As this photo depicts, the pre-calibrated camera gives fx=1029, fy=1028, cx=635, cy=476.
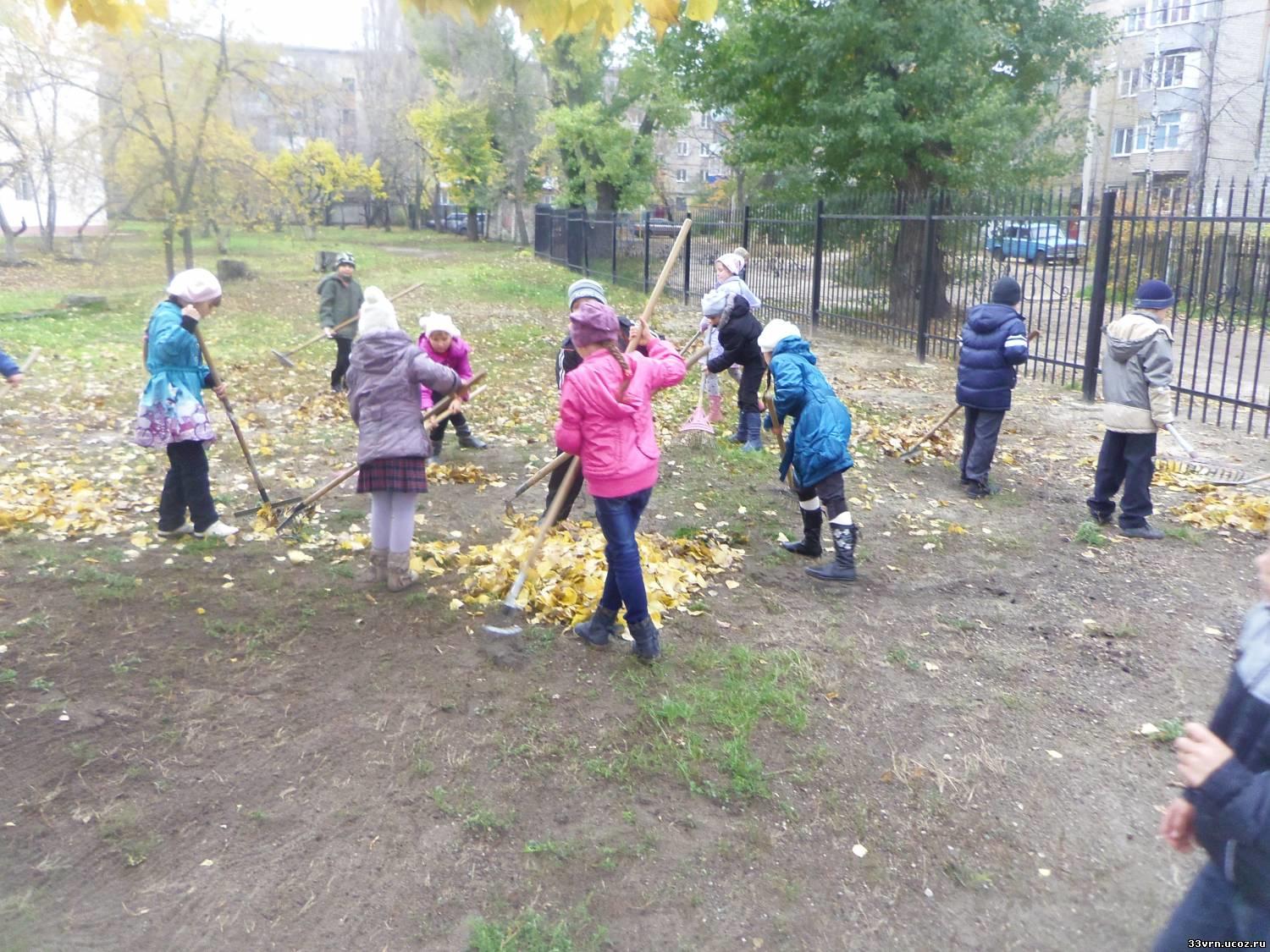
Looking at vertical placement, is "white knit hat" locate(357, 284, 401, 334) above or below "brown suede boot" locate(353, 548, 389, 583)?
above

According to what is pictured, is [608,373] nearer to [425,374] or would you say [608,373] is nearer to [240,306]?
[425,374]

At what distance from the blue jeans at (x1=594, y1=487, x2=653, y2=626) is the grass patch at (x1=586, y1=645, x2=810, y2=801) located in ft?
1.06

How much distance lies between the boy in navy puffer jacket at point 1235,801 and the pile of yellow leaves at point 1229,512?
5.64 metres

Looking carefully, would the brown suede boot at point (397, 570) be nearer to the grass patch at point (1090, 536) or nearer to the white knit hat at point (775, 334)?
the white knit hat at point (775, 334)

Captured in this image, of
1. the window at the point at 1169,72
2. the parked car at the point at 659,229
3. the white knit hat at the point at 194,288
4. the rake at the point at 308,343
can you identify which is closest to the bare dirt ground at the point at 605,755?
the white knit hat at the point at 194,288

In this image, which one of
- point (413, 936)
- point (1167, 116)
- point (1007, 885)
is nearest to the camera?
point (413, 936)

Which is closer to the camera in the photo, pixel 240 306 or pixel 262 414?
pixel 262 414

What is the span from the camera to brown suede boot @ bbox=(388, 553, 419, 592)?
5760 mm

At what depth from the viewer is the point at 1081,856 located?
3611mm

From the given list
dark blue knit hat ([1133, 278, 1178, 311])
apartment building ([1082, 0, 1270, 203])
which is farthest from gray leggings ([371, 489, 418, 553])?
apartment building ([1082, 0, 1270, 203])

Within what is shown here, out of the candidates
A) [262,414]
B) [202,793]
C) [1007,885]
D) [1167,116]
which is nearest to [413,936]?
[202,793]

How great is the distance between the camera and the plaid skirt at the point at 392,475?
18.4 feet

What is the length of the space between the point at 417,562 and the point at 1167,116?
46.5 m

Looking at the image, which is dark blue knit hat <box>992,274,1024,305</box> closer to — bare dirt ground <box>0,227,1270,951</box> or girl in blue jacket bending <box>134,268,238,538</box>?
bare dirt ground <box>0,227,1270,951</box>
